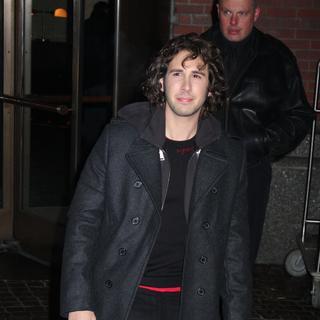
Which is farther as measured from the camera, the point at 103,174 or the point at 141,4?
the point at 141,4

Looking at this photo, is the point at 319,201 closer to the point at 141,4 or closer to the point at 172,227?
the point at 141,4

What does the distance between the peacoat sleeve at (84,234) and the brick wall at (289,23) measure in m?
3.63

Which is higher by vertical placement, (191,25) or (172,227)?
(191,25)

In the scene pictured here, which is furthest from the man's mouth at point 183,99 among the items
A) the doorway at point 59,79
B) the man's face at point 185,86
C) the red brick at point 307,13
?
the red brick at point 307,13

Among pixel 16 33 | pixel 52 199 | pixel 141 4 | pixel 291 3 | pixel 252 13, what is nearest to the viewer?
pixel 252 13

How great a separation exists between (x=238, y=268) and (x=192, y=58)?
0.84 metres

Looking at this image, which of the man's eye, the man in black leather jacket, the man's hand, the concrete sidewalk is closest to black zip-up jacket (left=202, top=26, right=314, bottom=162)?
the man in black leather jacket

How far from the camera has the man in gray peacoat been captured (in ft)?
9.52

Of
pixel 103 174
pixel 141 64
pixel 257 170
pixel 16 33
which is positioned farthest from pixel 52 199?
pixel 103 174

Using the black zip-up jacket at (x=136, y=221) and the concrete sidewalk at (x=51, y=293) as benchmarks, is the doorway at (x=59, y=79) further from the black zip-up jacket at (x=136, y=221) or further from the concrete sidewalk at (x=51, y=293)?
the black zip-up jacket at (x=136, y=221)

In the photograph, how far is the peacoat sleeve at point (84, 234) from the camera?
9.39 ft

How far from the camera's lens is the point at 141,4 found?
558 cm

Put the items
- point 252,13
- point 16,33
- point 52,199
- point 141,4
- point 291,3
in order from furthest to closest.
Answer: point 52,199 → point 291,3 → point 16,33 → point 141,4 → point 252,13

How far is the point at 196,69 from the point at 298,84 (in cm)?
185
